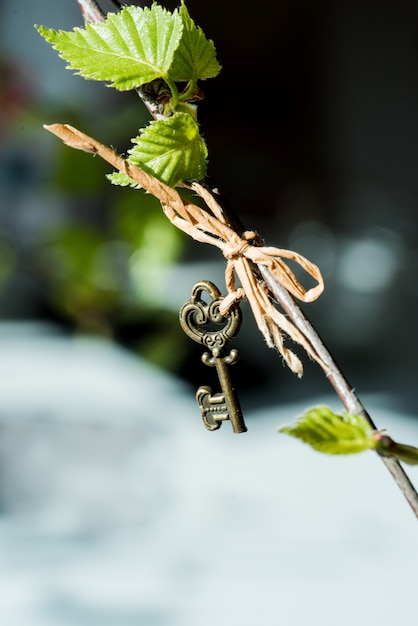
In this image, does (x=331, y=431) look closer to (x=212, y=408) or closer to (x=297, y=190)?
(x=212, y=408)

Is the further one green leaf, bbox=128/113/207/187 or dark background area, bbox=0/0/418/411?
dark background area, bbox=0/0/418/411

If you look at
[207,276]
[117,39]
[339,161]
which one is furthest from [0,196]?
[117,39]

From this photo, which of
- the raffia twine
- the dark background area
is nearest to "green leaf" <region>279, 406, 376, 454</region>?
the raffia twine

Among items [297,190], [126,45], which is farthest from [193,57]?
[297,190]

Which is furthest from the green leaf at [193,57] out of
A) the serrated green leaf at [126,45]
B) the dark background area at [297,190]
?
the dark background area at [297,190]

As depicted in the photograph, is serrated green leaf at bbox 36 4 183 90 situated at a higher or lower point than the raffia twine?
higher

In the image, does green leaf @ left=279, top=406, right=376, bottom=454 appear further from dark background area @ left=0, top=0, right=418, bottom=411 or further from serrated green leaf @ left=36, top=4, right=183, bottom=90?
dark background area @ left=0, top=0, right=418, bottom=411

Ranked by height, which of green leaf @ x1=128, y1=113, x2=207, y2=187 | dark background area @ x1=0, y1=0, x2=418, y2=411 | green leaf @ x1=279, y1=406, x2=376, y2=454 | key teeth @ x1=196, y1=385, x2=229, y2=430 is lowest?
green leaf @ x1=279, y1=406, x2=376, y2=454

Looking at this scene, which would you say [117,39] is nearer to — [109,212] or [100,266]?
[100,266]
